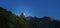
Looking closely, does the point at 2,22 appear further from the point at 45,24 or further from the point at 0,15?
the point at 45,24

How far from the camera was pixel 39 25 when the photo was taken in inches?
416

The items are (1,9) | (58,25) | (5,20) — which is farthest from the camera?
(1,9)

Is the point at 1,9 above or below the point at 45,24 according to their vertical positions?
above

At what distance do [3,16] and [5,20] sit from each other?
335 mm

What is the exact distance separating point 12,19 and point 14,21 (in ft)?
0.67

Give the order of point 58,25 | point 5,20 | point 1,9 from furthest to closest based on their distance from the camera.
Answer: point 1,9
point 5,20
point 58,25

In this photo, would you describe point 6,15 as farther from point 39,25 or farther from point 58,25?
point 58,25

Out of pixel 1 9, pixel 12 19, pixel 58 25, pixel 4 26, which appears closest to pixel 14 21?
pixel 12 19

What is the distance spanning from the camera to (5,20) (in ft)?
36.1

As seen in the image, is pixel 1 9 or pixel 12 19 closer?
pixel 12 19

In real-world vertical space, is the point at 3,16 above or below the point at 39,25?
above

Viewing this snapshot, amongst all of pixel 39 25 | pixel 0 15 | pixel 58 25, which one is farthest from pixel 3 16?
pixel 58 25

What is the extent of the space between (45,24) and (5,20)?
109 inches

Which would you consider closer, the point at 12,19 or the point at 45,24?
the point at 45,24
